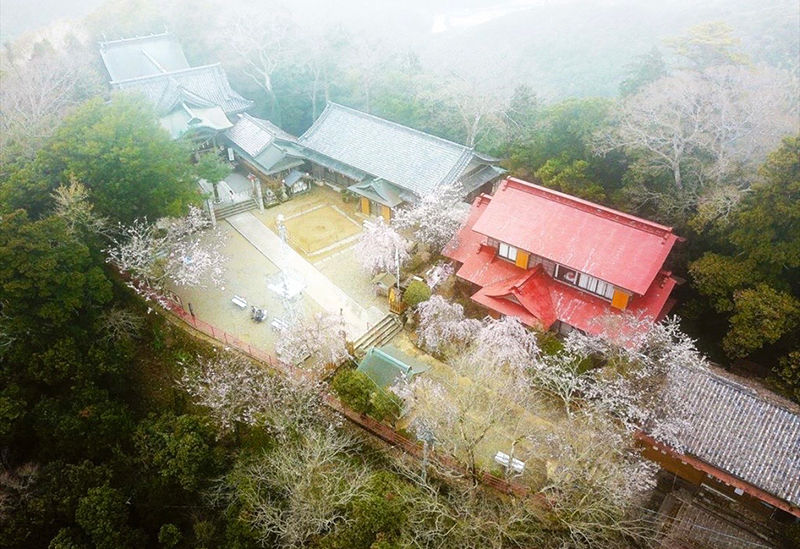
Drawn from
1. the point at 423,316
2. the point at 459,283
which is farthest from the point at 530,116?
the point at 423,316

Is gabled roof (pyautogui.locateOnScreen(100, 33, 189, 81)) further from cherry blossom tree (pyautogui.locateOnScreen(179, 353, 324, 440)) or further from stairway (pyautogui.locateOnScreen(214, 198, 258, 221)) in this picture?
cherry blossom tree (pyautogui.locateOnScreen(179, 353, 324, 440))

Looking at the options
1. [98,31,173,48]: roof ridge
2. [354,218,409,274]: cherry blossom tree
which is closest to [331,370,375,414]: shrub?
[354,218,409,274]: cherry blossom tree

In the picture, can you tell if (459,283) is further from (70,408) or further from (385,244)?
(70,408)

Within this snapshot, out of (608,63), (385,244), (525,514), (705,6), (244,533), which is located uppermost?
(705,6)

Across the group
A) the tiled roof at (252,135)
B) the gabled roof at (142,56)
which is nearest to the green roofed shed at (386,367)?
the tiled roof at (252,135)

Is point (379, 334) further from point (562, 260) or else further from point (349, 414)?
point (562, 260)
